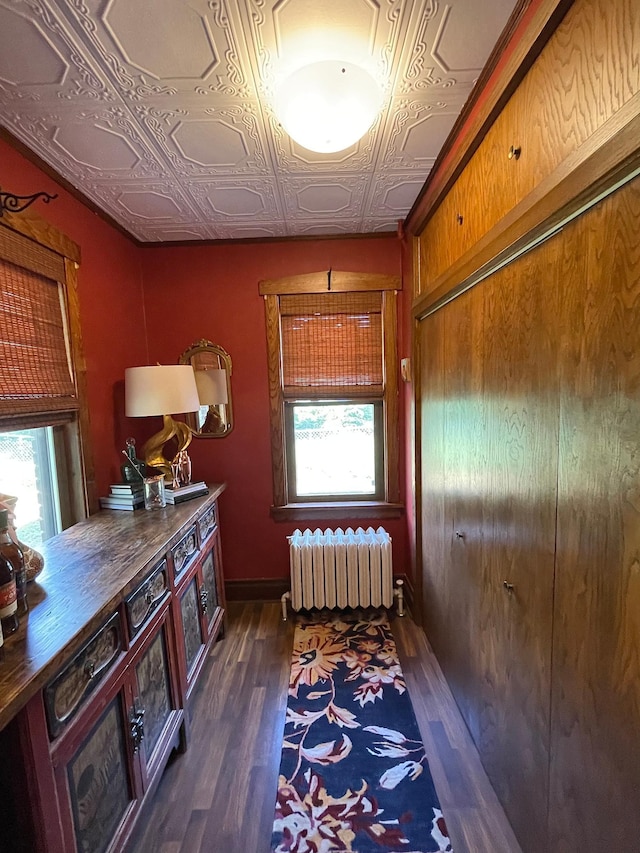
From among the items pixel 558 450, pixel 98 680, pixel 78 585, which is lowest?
pixel 98 680

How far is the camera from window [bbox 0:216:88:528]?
5.57 feet

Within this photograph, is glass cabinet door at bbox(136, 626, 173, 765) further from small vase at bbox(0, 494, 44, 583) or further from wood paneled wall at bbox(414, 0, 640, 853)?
wood paneled wall at bbox(414, 0, 640, 853)

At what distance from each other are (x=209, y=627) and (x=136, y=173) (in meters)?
2.37

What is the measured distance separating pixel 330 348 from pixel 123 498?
5.42 feet

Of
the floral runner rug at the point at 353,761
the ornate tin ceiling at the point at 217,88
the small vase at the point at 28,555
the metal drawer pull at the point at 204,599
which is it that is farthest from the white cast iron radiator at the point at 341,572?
the ornate tin ceiling at the point at 217,88

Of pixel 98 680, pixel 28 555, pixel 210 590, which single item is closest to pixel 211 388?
pixel 210 590

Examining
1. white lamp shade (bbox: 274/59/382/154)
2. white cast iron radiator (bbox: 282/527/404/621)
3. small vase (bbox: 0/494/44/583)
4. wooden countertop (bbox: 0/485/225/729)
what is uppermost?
white lamp shade (bbox: 274/59/382/154)

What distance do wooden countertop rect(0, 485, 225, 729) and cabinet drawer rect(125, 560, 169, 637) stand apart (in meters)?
0.07

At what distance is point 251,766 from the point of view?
178 centimetres

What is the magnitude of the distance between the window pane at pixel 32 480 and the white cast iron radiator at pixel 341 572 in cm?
142

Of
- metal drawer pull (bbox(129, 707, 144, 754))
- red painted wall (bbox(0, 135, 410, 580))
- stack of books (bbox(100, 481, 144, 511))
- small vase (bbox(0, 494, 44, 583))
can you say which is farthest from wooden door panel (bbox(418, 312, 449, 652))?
small vase (bbox(0, 494, 44, 583))

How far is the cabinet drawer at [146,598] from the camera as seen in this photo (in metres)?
1.44

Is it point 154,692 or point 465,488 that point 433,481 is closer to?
point 465,488

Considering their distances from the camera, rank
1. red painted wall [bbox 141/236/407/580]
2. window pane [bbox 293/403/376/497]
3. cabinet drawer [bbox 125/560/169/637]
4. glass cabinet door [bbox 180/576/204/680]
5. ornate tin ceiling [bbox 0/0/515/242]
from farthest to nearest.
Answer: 1. window pane [bbox 293/403/376/497]
2. red painted wall [bbox 141/236/407/580]
3. glass cabinet door [bbox 180/576/204/680]
4. cabinet drawer [bbox 125/560/169/637]
5. ornate tin ceiling [bbox 0/0/515/242]
